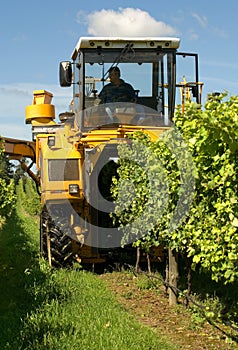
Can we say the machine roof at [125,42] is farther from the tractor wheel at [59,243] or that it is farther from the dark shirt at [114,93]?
the tractor wheel at [59,243]

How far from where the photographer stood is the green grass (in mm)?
5609

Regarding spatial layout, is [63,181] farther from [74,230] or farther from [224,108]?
[224,108]

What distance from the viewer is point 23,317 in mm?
6707

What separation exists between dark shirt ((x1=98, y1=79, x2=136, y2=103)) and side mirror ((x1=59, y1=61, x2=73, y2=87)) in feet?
1.85

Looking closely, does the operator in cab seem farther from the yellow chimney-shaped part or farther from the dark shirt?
the yellow chimney-shaped part

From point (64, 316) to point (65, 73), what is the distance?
3480mm

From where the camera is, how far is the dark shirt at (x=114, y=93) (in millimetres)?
8797

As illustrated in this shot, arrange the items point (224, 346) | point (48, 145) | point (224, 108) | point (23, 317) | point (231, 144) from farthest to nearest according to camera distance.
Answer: point (48, 145) → point (23, 317) → point (224, 346) → point (224, 108) → point (231, 144)

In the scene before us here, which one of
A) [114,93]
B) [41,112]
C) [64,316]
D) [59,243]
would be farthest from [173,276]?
[41,112]

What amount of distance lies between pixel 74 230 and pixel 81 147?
1315 millimetres

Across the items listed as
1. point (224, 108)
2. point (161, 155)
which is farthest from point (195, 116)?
point (161, 155)

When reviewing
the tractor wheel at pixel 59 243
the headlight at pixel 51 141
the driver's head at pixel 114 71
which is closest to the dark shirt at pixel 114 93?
the driver's head at pixel 114 71

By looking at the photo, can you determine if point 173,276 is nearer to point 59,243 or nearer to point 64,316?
point 64,316

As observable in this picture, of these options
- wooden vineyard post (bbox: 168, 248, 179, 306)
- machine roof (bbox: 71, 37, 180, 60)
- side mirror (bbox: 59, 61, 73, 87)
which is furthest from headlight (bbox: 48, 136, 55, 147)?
A: wooden vineyard post (bbox: 168, 248, 179, 306)
